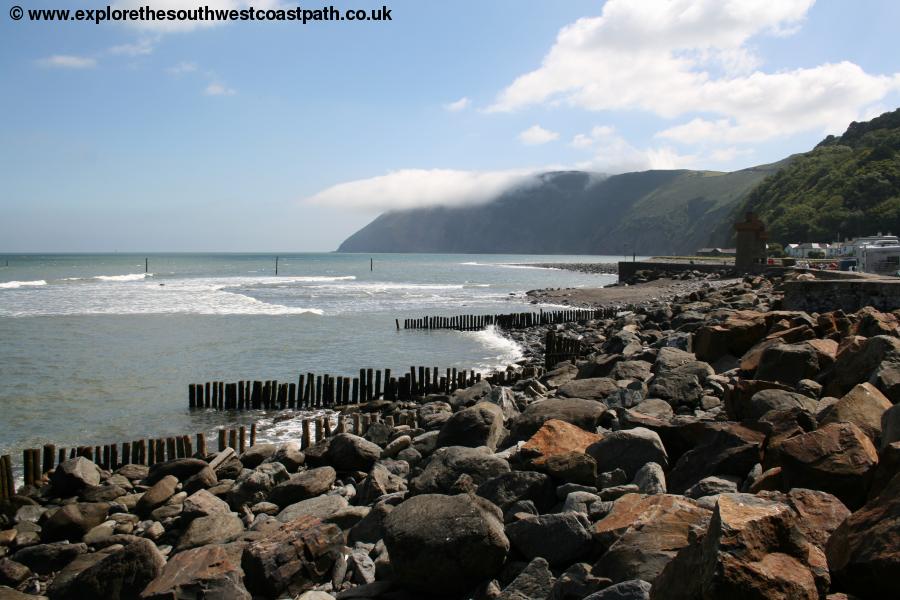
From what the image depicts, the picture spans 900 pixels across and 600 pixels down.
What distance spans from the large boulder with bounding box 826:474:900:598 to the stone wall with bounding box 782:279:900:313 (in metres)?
12.8

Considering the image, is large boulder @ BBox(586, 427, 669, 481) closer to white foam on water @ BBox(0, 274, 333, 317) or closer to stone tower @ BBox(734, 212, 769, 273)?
white foam on water @ BBox(0, 274, 333, 317)

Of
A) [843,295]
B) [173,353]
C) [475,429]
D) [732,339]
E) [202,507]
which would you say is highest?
[843,295]

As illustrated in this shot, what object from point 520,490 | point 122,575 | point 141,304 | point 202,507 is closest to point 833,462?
point 520,490

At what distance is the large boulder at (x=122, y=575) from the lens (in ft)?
19.1

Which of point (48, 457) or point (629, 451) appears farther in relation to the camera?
point (48, 457)

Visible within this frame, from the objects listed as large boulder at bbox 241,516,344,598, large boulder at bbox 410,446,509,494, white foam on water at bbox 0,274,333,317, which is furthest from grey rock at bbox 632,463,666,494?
white foam on water at bbox 0,274,333,317

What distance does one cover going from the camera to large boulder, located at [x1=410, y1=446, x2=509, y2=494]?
6.06 meters

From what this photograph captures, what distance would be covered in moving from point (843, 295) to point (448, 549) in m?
13.6

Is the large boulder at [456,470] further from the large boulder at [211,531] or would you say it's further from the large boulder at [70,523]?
the large boulder at [70,523]

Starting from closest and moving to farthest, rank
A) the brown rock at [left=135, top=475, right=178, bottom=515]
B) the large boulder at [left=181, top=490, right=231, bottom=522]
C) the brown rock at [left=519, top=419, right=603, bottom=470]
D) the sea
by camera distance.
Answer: the brown rock at [left=519, top=419, right=603, bottom=470] → the large boulder at [left=181, top=490, right=231, bottom=522] → the brown rock at [left=135, top=475, right=178, bottom=515] → the sea

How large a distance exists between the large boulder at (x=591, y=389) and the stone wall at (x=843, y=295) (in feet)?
27.4

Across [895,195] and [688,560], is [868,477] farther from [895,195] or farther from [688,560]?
[895,195]

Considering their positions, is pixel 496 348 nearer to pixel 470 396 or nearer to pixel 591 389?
pixel 470 396

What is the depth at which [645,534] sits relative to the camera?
4.01 metres
